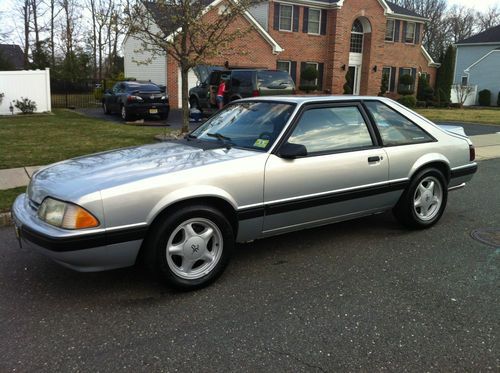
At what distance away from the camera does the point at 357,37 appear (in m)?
32.5

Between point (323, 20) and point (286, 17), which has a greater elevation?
point (323, 20)

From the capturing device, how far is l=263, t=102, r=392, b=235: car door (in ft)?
13.6

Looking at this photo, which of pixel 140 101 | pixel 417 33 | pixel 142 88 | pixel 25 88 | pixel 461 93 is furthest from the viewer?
pixel 461 93

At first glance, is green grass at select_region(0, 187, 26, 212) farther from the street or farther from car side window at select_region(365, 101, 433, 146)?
car side window at select_region(365, 101, 433, 146)

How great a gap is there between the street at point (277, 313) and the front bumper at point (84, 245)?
35 cm

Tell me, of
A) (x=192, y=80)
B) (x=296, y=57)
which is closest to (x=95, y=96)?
(x=192, y=80)

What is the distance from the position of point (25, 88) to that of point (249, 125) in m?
16.1

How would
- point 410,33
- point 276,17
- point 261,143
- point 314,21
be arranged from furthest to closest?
point 410,33, point 314,21, point 276,17, point 261,143

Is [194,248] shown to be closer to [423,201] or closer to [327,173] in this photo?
[327,173]

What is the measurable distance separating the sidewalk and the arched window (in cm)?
1943

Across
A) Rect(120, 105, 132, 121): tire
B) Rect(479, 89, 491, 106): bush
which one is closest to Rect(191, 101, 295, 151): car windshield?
Rect(120, 105, 132, 121): tire

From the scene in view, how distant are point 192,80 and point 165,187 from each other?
A: 71.3ft

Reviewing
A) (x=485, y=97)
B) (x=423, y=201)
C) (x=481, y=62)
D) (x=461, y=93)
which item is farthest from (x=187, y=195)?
(x=481, y=62)

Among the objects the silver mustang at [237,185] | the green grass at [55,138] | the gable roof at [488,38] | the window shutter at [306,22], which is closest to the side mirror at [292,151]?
the silver mustang at [237,185]
